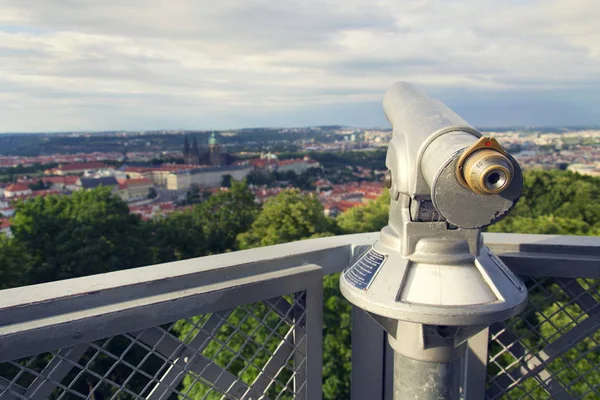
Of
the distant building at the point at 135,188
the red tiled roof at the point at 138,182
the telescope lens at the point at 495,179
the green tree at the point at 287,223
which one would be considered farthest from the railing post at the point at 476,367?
the red tiled roof at the point at 138,182

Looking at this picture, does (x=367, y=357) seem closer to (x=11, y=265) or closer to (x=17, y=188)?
(x=11, y=265)

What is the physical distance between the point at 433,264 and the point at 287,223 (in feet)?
62.1

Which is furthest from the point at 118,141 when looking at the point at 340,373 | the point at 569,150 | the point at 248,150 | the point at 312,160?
the point at 340,373

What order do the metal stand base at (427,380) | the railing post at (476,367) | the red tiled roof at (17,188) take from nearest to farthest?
the metal stand base at (427,380) → the railing post at (476,367) → the red tiled roof at (17,188)

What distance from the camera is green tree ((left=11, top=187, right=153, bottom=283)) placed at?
1897 cm

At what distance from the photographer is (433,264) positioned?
195 centimetres

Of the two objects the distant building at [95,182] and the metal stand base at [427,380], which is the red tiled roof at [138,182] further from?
the metal stand base at [427,380]

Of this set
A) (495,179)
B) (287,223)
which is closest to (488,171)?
(495,179)

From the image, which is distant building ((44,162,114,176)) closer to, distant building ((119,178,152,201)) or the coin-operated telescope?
distant building ((119,178,152,201))

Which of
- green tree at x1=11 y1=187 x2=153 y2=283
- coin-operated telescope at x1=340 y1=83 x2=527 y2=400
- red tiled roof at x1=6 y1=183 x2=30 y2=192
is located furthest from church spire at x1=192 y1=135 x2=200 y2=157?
coin-operated telescope at x1=340 y1=83 x2=527 y2=400

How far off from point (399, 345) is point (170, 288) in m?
0.98

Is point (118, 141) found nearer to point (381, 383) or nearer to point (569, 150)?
point (569, 150)

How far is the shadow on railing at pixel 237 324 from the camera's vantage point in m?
1.65

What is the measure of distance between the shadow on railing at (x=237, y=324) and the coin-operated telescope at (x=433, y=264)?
342 mm
